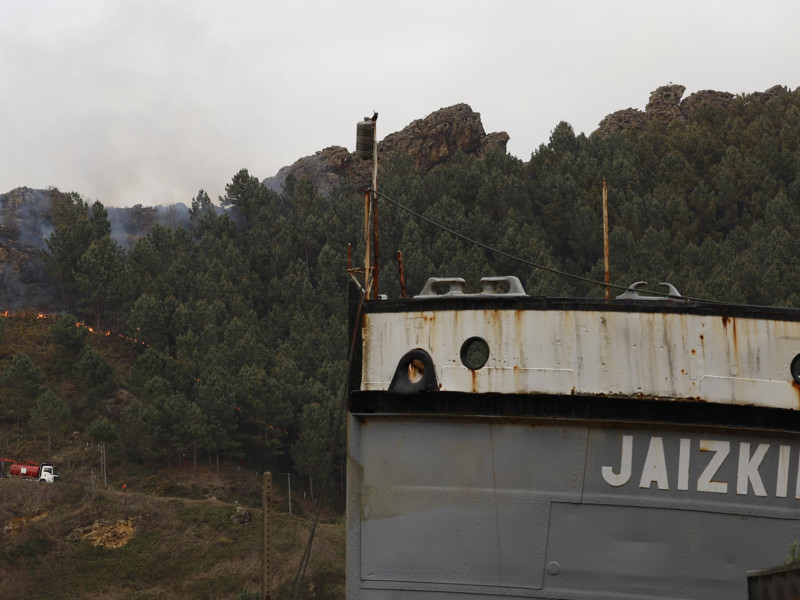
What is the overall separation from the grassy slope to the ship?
24.7 m

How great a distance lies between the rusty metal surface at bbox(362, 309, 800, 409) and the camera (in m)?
Result: 8.20

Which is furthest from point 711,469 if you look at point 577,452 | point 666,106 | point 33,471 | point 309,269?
point 666,106

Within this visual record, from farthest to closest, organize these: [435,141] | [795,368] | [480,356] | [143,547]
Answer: [435,141]
[143,547]
[480,356]
[795,368]

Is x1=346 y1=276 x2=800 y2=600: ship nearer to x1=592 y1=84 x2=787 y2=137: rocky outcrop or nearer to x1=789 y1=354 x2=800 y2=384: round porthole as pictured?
x1=789 y1=354 x2=800 y2=384: round porthole

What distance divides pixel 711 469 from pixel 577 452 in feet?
3.98

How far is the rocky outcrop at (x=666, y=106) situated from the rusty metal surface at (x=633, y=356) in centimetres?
9794

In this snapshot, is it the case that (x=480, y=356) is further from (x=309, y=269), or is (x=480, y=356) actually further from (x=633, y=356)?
(x=309, y=269)

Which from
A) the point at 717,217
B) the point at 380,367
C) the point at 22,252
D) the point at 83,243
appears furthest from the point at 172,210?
the point at 380,367

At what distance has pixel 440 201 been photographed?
6059 cm

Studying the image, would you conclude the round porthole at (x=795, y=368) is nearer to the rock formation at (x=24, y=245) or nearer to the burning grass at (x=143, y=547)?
the burning grass at (x=143, y=547)

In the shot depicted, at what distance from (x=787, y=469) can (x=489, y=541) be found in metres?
2.83

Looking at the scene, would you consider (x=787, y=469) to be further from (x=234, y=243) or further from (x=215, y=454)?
(x=234, y=243)

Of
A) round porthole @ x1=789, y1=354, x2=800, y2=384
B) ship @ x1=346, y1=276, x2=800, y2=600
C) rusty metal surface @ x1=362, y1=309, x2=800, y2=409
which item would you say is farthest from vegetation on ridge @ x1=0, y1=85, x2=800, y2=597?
round porthole @ x1=789, y1=354, x2=800, y2=384

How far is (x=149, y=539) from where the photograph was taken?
39.8 m
